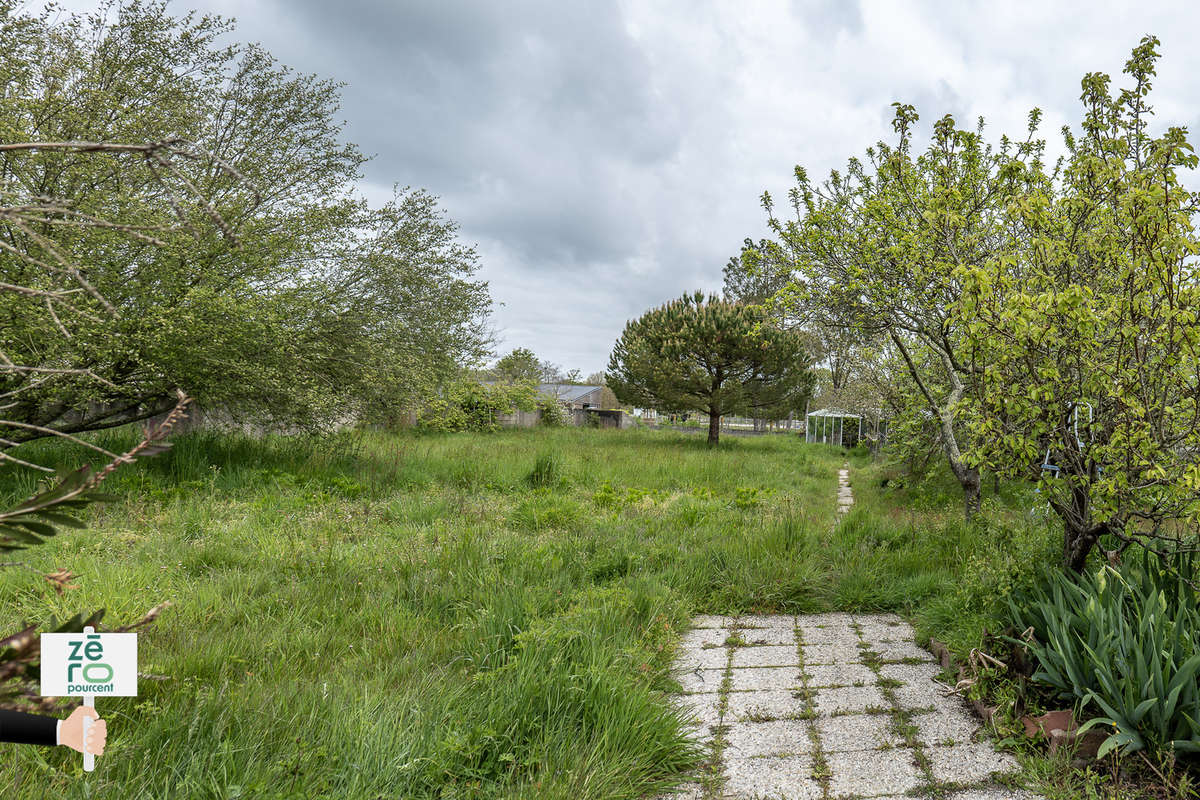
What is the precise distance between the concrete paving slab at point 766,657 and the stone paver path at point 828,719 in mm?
12

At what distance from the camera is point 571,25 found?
17.4ft

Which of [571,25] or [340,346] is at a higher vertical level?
[571,25]

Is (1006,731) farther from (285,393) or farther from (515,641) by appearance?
(285,393)

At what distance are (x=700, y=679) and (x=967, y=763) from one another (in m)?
1.28

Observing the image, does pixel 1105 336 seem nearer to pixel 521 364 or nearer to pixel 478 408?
pixel 478 408

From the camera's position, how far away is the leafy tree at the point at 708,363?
17.7 m

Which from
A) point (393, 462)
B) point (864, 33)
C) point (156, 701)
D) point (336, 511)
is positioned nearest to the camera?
point (156, 701)

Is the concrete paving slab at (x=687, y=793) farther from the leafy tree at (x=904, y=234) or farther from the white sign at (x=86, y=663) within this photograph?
the leafy tree at (x=904, y=234)

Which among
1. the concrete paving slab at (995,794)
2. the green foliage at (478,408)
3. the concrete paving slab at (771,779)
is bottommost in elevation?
the concrete paving slab at (771,779)

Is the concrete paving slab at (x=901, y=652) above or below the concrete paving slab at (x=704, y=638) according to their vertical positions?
above

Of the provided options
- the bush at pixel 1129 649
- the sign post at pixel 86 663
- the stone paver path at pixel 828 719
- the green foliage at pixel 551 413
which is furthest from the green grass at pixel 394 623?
the green foliage at pixel 551 413

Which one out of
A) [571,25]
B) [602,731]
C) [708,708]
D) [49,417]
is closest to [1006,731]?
[708,708]

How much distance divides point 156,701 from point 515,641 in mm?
1520

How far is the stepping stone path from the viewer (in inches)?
341
